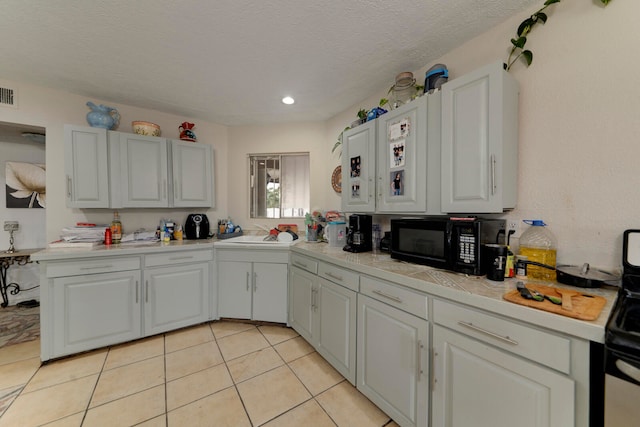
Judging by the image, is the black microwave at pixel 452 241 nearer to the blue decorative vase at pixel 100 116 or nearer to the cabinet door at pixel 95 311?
the cabinet door at pixel 95 311

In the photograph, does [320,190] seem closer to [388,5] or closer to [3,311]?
[388,5]

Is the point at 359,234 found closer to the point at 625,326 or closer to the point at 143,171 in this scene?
the point at 625,326

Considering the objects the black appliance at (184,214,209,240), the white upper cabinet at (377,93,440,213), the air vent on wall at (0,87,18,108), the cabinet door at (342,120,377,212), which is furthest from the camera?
the black appliance at (184,214,209,240)

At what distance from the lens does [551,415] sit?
0.82 metres

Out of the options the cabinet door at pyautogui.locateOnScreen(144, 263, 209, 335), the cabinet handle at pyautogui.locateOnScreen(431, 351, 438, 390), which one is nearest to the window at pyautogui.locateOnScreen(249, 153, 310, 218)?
the cabinet door at pyautogui.locateOnScreen(144, 263, 209, 335)

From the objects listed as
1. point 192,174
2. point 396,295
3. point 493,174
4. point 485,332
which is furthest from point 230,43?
point 485,332

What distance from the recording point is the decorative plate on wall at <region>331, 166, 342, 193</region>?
2.76 meters

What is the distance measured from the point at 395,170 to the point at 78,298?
2804 millimetres

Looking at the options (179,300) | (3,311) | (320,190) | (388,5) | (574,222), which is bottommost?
(3,311)

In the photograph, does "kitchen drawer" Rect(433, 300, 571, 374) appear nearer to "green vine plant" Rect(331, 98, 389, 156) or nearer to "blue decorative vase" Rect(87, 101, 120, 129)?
"green vine plant" Rect(331, 98, 389, 156)

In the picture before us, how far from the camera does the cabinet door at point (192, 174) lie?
2.68 metres

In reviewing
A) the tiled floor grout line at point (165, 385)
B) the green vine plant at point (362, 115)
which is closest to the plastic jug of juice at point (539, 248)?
the green vine plant at point (362, 115)

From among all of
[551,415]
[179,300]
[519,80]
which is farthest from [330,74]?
[179,300]

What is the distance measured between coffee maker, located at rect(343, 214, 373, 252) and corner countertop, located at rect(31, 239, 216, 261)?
1.55 meters
